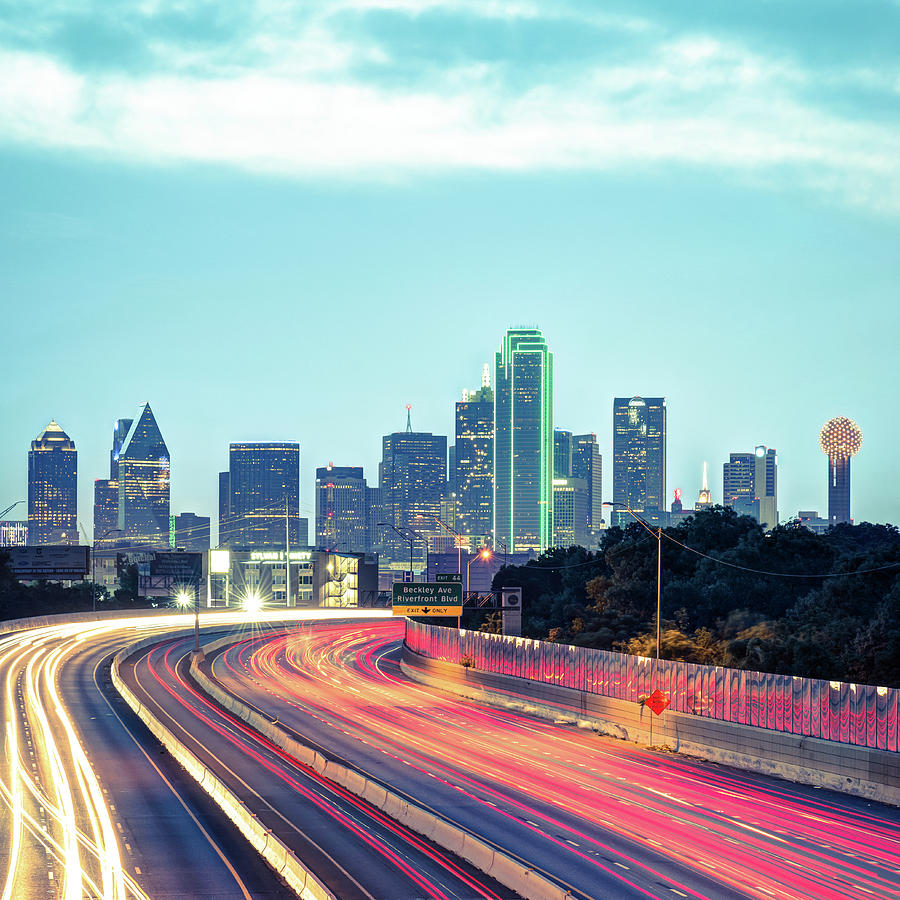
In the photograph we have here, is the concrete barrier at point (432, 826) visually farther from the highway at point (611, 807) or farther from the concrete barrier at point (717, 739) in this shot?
the concrete barrier at point (717, 739)

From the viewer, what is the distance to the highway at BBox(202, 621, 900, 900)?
95.0ft

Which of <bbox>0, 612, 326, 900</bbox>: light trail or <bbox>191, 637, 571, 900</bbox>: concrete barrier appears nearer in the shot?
<bbox>191, 637, 571, 900</bbox>: concrete barrier

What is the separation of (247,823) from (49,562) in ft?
403

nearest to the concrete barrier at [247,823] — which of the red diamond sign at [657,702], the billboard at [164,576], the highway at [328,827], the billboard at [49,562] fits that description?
the highway at [328,827]

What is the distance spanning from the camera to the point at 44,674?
89.4m

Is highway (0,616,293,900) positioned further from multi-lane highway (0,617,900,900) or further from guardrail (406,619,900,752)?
guardrail (406,619,900,752)

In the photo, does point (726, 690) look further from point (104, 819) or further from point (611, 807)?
point (104, 819)

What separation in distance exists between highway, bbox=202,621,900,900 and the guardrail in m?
2.03

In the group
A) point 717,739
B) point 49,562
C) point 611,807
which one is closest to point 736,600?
point 717,739

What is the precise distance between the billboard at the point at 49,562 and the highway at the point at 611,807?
87139 millimetres

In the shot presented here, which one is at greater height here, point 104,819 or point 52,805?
point 104,819

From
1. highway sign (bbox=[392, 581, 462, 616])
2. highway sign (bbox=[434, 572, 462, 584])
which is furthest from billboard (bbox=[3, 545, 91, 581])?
highway sign (bbox=[392, 581, 462, 616])

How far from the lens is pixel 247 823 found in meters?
35.5

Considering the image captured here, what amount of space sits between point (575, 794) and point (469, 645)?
3508 cm
